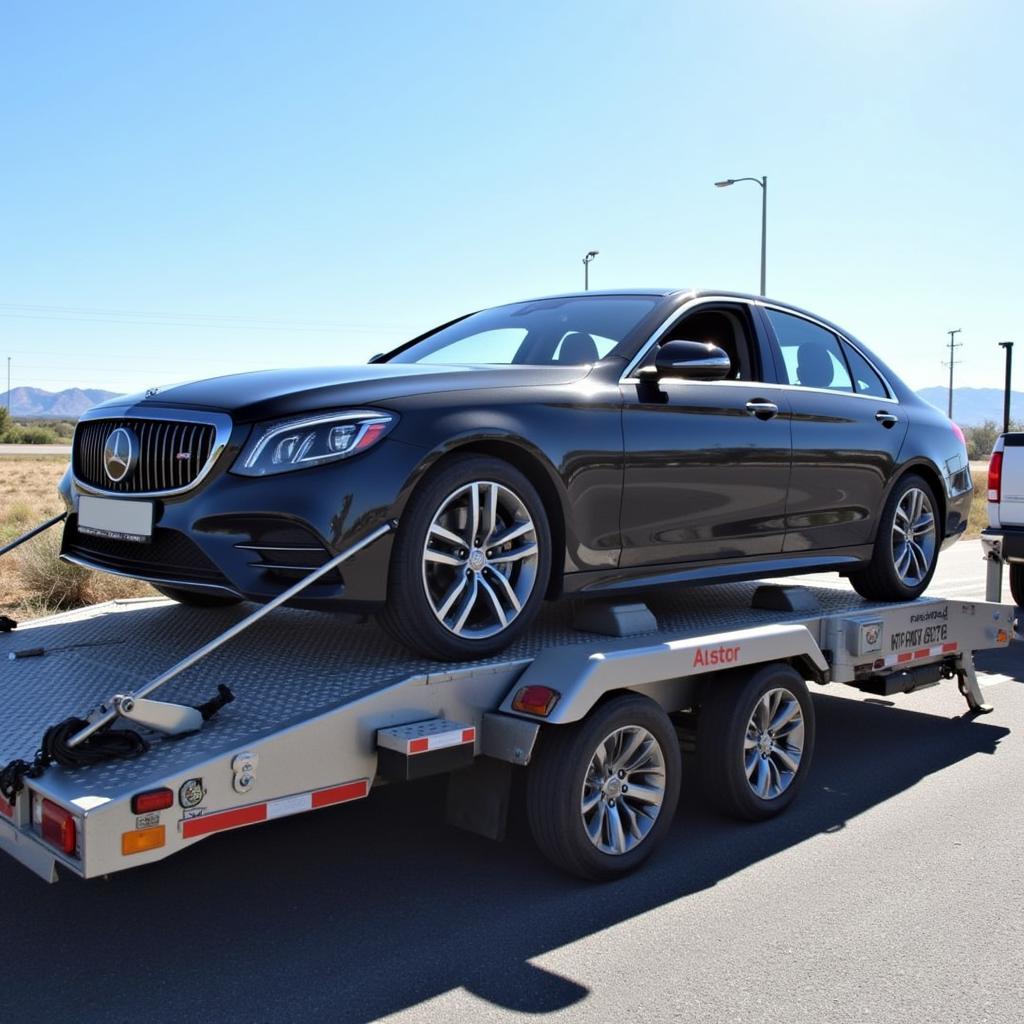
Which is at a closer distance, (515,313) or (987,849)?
(987,849)

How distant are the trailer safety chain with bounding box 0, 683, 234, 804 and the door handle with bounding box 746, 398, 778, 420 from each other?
10.4ft

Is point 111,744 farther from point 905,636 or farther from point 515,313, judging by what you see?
point 905,636

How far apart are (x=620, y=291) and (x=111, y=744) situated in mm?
3240

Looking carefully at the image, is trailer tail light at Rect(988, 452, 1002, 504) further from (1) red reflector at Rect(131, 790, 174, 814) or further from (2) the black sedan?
(1) red reflector at Rect(131, 790, 174, 814)

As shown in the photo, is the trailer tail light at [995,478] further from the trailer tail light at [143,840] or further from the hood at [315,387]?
the trailer tail light at [143,840]

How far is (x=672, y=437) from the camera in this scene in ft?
16.0

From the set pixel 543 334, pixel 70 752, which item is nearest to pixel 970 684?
pixel 543 334

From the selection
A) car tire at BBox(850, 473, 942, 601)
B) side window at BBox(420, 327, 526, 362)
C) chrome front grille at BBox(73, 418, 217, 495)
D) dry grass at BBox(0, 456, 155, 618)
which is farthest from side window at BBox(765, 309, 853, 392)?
dry grass at BBox(0, 456, 155, 618)

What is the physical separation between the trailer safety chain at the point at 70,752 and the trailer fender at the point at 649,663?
132 cm

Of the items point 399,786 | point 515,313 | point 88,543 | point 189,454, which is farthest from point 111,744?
point 515,313

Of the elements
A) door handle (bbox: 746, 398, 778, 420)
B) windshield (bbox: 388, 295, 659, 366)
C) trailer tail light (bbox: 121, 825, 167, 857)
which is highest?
windshield (bbox: 388, 295, 659, 366)

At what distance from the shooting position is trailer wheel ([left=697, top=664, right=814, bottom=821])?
4719mm

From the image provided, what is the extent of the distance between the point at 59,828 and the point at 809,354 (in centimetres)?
439

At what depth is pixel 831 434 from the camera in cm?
580
